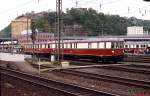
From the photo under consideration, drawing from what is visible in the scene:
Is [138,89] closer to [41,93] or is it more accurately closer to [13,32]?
[41,93]

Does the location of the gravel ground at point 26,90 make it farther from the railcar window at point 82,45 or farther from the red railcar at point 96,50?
the railcar window at point 82,45

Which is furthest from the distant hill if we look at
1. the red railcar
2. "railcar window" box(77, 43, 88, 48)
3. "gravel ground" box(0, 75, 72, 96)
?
"gravel ground" box(0, 75, 72, 96)

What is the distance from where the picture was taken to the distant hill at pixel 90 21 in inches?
4318

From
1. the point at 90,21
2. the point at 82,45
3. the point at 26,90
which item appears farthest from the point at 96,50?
the point at 90,21

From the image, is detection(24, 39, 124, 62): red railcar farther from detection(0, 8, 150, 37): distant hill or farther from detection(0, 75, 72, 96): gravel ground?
detection(0, 8, 150, 37): distant hill

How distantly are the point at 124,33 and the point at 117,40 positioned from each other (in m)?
97.1

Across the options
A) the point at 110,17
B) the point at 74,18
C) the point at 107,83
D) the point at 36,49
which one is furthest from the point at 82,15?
the point at 107,83

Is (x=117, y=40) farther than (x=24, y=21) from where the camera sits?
No

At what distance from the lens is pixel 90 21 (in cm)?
11612

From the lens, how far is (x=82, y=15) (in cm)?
11025

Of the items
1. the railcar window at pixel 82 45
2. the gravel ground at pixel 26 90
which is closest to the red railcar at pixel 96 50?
the railcar window at pixel 82 45

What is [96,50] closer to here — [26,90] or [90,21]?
[26,90]

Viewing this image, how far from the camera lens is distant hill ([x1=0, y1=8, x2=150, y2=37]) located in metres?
110

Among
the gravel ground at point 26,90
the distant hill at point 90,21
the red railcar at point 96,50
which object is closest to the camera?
the gravel ground at point 26,90
